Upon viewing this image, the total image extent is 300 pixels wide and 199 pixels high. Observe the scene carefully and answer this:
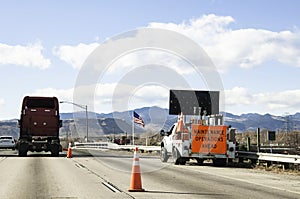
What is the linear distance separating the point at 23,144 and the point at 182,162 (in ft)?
39.6

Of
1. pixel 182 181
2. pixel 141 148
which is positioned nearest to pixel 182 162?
pixel 182 181

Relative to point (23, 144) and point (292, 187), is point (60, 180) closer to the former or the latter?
point (292, 187)

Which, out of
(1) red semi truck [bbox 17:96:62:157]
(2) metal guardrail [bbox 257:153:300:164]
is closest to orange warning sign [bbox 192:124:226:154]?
(2) metal guardrail [bbox 257:153:300:164]

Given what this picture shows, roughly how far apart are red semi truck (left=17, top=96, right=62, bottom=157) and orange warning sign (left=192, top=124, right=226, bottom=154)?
1213 centimetres

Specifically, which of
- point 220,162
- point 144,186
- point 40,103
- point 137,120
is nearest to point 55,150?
point 40,103

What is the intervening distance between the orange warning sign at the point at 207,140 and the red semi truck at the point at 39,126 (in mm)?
12129

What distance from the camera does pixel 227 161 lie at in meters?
27.2

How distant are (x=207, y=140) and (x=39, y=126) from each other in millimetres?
13255

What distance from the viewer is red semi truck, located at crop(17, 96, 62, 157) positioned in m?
34.3

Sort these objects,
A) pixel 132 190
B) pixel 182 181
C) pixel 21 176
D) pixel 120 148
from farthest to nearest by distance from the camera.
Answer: pixel 120 148, pixel 21 176, pixel 182 181, pixel 132 190

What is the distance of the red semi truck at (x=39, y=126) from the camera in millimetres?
34281

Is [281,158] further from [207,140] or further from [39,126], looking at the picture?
[39,126]

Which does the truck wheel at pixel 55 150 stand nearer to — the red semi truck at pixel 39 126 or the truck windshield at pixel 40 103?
the red semi truck at pixel 39 126

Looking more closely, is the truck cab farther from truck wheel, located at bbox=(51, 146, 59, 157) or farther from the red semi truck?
the red semi truck
